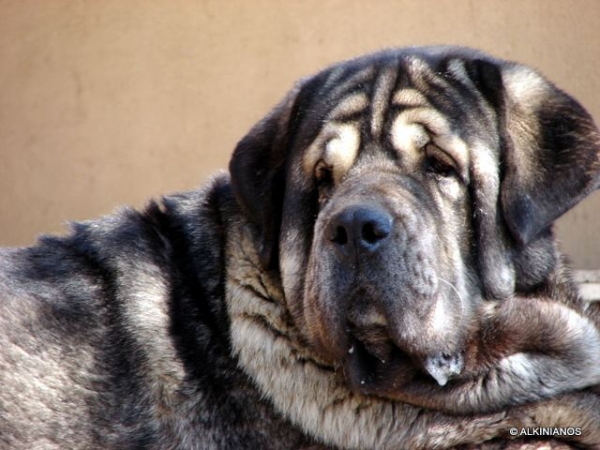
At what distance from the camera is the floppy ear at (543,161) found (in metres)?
4.29

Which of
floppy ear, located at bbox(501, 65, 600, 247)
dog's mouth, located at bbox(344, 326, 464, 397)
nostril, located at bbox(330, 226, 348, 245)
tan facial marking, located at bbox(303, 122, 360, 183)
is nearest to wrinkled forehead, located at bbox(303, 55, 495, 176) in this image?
tan facial marking, located at bbox(303, 122, 360, 183)

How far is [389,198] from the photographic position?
4.10 m

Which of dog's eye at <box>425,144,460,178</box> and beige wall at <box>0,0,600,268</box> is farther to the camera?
beige wall at <box>0,0,600,268</box>

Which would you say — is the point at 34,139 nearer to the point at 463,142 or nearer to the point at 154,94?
the point at 154,94

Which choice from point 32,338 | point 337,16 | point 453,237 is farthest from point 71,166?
point 453,237

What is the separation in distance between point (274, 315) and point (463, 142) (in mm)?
1008

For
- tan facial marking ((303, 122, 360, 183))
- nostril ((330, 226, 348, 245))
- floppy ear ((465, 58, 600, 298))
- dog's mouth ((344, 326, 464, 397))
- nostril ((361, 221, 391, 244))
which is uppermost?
tan facial marking ((303, 122, 360, 183))

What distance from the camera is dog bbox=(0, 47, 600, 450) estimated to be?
13.5 ft

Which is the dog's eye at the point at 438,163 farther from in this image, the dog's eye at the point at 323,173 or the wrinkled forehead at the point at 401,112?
the dog's eye at the point at 323,173

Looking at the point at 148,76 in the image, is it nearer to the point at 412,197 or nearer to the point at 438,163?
the point at 438,163

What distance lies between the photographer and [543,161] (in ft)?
14.2

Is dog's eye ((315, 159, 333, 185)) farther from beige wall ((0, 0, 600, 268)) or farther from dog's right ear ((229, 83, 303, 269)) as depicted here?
beige wall ((0, 0, 600, 268))

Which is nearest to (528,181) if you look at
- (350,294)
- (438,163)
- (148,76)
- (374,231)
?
(438,163)

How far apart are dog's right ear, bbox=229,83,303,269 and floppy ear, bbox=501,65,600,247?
92 cm
